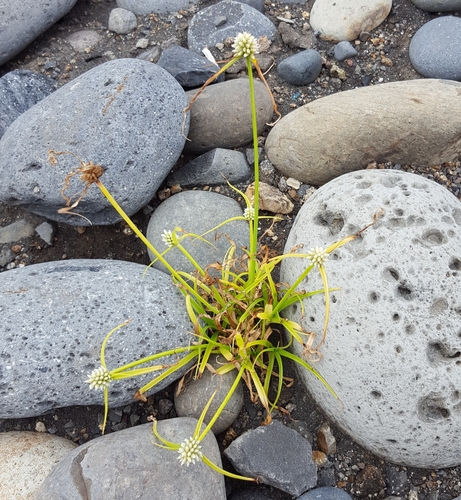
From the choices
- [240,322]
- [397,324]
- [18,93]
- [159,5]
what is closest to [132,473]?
[240,322]

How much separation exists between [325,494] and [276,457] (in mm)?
235

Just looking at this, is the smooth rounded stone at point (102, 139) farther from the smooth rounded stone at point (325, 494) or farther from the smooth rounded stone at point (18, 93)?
the smooth rounded stone at point (325, 494)

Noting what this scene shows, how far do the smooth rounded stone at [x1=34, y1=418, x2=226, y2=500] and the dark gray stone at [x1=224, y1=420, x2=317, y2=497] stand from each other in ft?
0.48

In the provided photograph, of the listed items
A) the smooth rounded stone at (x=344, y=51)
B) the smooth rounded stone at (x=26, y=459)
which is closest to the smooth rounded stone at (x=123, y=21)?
the smooth rounded stone at (x=344, y=51)

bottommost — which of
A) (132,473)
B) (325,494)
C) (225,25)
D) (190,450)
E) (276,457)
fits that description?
(325,494)

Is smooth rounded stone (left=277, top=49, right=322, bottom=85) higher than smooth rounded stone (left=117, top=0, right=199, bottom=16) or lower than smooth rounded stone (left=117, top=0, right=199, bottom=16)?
lower

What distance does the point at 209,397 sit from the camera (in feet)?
7.02

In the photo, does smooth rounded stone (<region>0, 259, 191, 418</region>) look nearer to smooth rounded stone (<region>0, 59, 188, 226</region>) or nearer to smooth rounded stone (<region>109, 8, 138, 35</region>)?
smooth rounded stone (<region>0, 59, 188, 226</region>)

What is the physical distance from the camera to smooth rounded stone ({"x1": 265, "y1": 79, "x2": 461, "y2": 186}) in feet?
8.21

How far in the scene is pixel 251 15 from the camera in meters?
3.22

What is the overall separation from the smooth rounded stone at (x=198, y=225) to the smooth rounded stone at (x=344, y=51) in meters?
1.20

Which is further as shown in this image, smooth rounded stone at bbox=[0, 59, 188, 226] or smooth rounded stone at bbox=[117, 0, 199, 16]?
smooth rounded stone at bbox=[117, 0, 199, 16]

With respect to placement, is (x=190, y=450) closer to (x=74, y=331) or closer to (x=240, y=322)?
(x=240, y=322)

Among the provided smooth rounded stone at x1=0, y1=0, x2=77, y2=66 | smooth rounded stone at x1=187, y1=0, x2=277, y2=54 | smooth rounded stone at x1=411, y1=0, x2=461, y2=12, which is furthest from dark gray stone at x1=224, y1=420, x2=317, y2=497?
smooth rounded stone at x1=0, y1=0, x2=77, y2=66
